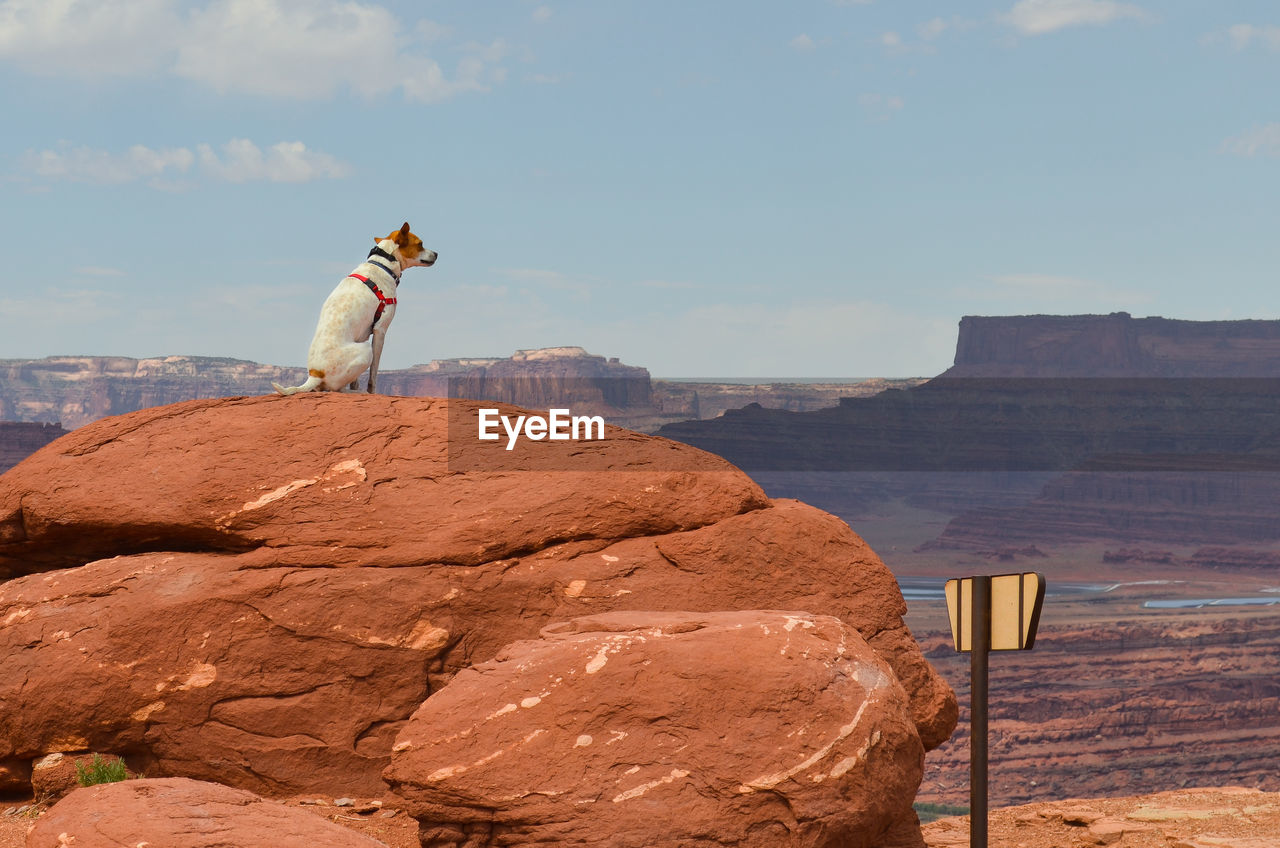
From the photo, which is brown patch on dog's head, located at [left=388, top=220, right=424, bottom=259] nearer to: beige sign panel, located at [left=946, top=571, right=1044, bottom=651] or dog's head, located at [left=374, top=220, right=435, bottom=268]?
dog's head, located at [left=374, top=220, right=435, bottom=268]

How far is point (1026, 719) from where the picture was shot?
8006 centimetres

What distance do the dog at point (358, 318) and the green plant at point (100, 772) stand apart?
4.03m

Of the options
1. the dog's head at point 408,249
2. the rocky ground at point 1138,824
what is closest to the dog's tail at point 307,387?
the dog's head at point 408,249

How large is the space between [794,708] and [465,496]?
4.24 meters

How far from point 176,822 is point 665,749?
Result: 3.10 m

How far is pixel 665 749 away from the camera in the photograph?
7.92 m

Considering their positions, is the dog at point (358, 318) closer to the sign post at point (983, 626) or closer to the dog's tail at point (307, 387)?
the dog's tail at point (307, 387)

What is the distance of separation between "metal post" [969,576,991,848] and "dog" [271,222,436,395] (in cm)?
771

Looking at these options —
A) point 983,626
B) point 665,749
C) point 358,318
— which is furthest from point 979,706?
point 358,318

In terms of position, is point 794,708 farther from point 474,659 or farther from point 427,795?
point 474,659

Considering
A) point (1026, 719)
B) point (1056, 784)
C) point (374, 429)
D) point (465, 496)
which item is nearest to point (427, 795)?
point (465, 496)

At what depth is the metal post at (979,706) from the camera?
6508mm

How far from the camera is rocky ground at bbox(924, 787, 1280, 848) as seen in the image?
11320 millimetres

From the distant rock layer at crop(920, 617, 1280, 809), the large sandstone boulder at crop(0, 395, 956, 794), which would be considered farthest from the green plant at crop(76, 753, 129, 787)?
the distant rock layer at crop(920, 617, 1280, 809)
